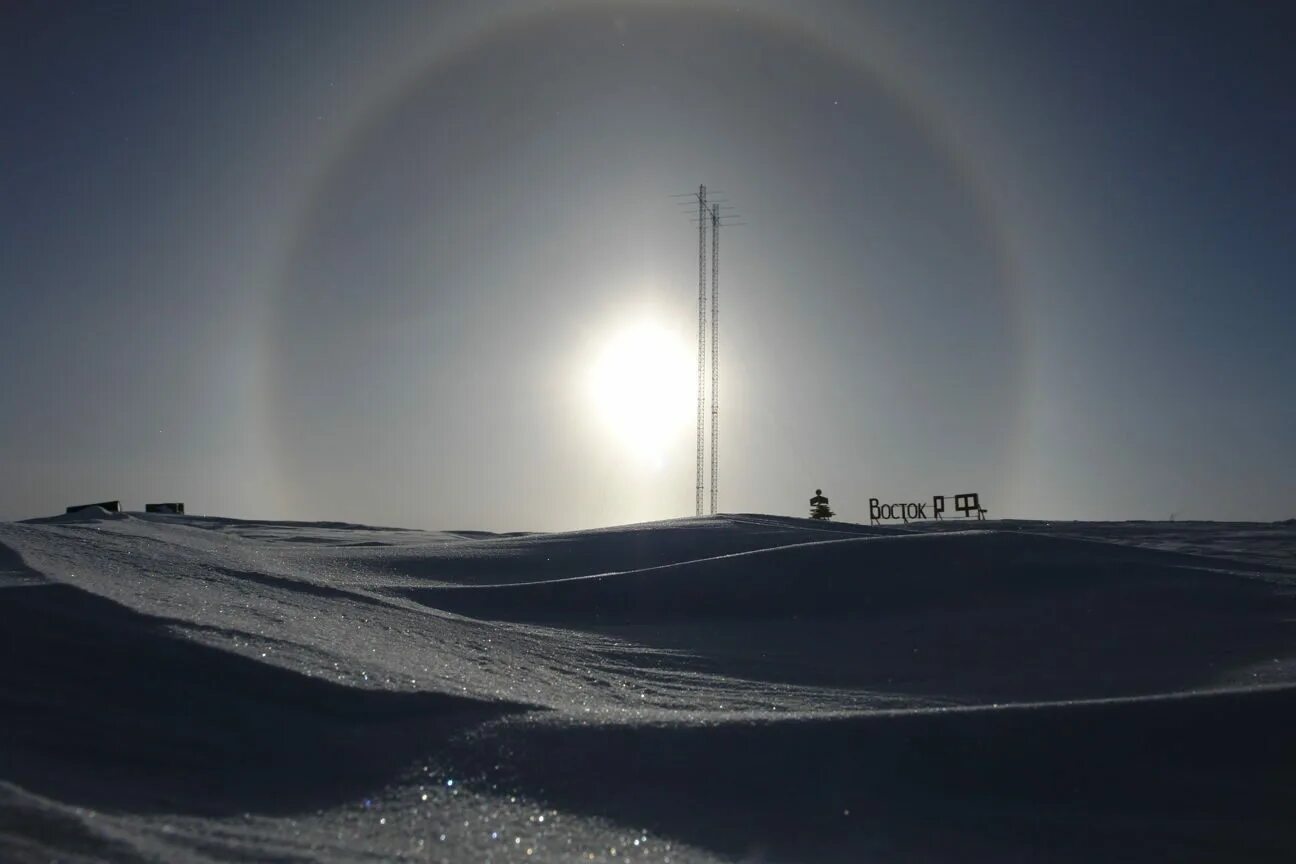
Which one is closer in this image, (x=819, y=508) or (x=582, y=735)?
(x=582, y=735)

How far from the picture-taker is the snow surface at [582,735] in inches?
82.4

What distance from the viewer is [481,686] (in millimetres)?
3090

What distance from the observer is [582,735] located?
8.38ft

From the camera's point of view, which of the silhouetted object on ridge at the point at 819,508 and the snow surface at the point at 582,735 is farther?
the silhouetted object on ridge at the point at 819,508

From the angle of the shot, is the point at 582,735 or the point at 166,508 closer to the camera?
the point at 582,735

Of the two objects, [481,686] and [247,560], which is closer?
[481,686]

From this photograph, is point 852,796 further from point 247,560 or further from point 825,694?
point 247,560

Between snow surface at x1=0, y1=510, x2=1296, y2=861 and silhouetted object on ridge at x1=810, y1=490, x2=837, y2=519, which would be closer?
snow surface at x1=0, y1=510, x2=1296, y2=861

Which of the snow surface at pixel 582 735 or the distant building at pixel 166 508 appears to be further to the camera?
the distant building at pixel 166 508

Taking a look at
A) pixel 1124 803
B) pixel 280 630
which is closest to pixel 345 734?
pixel 280 630

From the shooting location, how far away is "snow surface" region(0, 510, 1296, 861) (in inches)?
82.4

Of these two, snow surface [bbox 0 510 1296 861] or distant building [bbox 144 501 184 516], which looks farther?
distant building [bbox 144 501 184 516]

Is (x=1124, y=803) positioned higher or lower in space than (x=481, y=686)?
lower

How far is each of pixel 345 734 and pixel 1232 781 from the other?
2.47m
